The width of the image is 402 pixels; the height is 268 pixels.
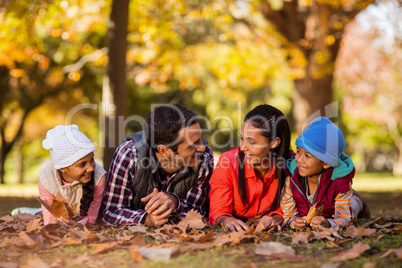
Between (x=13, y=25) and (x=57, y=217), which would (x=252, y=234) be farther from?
(x=13, y=25)

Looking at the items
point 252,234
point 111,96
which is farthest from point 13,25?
point 252,234

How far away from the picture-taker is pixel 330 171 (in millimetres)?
3838

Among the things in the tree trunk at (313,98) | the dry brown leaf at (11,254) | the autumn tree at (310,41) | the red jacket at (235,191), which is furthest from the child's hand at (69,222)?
the tree trunk at (313,98)

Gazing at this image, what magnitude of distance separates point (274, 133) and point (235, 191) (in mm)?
623

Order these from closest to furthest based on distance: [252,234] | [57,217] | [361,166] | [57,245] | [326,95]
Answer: [57,245]
[252,234]
[57,217]
[326,95]
[361,166]

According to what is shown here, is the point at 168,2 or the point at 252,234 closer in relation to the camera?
the point at 252,234

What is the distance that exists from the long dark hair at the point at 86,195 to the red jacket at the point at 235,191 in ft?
3.44

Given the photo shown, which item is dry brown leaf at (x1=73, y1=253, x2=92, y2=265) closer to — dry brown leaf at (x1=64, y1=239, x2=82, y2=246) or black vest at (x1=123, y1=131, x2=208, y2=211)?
dry brown leaf at (x1=64, y1=239, x2=82, y2=246)

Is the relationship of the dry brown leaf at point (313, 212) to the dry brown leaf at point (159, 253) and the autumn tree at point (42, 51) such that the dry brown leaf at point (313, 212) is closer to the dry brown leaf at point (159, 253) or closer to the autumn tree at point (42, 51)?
the dry brown leaf at point (159, 253)

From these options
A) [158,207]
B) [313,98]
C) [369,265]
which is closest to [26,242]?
[158,207]

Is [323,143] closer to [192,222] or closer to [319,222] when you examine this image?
[319,222]

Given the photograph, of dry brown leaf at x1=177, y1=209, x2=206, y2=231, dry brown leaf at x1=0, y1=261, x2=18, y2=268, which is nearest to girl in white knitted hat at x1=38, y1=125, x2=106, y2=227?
dry brown leaf at x1=177, y1=209, x2=206, y2=231

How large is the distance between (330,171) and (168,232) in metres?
1.48

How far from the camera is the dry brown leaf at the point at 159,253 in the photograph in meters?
2.55
